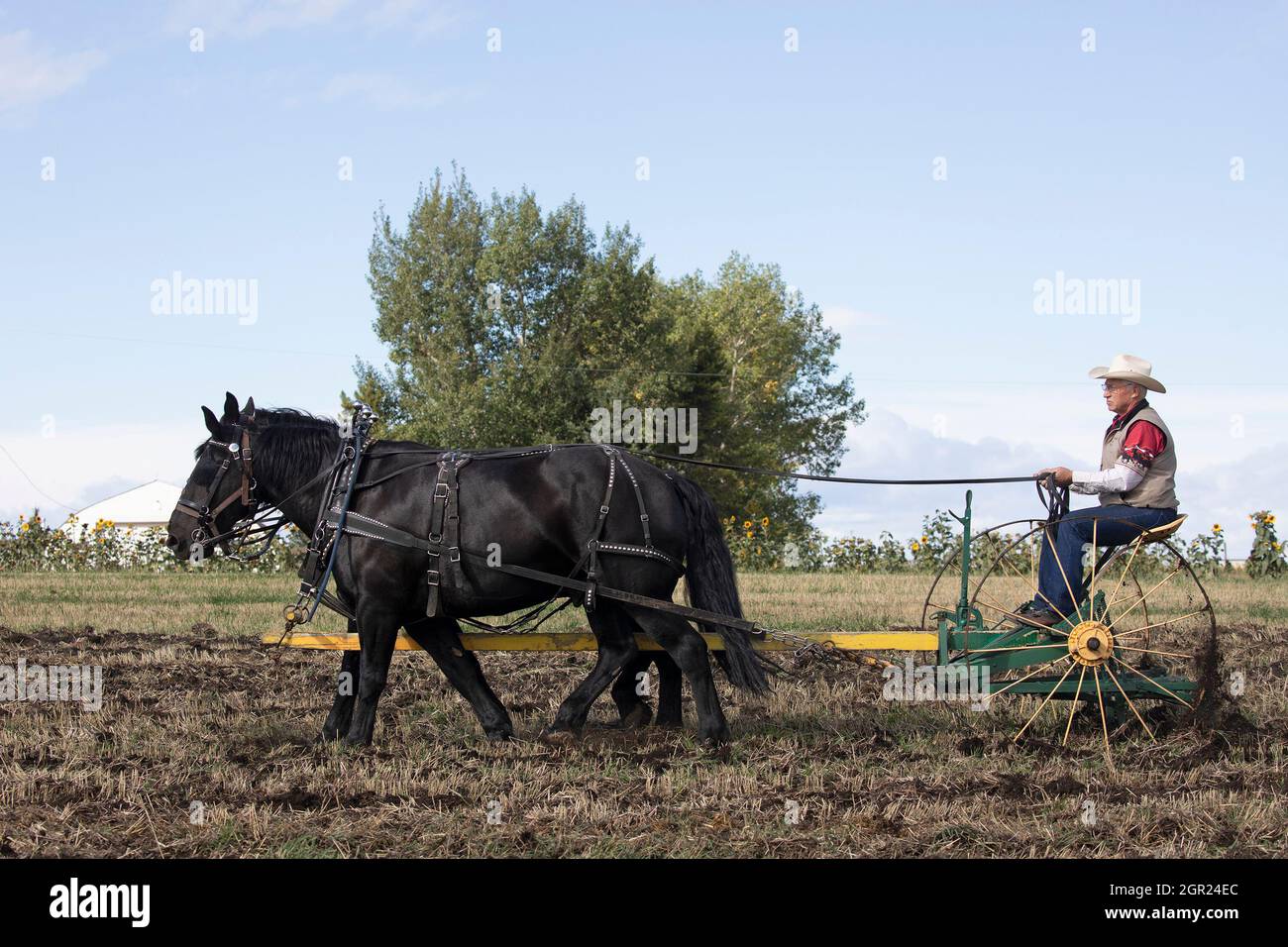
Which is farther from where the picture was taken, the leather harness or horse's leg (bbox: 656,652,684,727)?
horse's leg (bbox: 656,652,684,727)

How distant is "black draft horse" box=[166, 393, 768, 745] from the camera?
7551 mm

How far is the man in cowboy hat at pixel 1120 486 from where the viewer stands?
24.4ft

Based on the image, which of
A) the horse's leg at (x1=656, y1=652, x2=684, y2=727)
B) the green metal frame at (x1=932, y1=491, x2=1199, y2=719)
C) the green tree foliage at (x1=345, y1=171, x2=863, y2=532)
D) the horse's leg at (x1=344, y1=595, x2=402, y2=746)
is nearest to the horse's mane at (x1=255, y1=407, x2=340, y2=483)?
the horse's leg at (x1=344, y1=595, x2=402, y2=746)

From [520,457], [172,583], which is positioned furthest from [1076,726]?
[172,583]

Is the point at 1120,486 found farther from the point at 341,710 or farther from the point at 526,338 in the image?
the point at 526,338

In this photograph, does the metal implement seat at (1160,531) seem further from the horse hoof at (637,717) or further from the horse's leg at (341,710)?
the horse's leg at (341,710)

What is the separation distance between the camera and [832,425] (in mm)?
55500

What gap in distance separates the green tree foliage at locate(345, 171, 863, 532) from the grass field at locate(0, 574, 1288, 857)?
2946cm

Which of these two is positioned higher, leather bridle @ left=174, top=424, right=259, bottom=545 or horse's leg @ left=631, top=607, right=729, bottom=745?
leather bridle @ left=174, top=424, right=259, bottom=545

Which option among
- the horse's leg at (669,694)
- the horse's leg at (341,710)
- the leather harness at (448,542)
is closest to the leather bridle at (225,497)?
the leather harness at (448,542)

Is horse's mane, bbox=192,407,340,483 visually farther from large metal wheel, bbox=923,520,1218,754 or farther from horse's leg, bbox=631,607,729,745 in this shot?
large metal wheel, bbox=923,520,1218,754

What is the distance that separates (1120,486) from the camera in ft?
24.4
